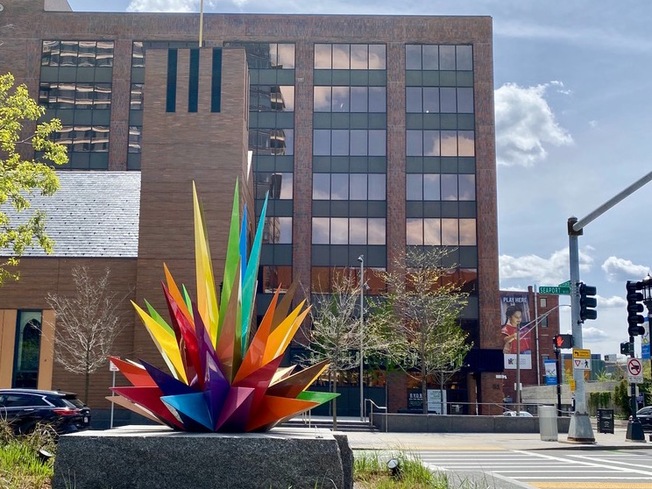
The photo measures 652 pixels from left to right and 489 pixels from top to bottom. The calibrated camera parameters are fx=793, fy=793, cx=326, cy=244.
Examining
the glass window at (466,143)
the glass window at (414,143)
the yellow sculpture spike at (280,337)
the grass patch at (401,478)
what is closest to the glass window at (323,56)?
the glass window at (414,143)

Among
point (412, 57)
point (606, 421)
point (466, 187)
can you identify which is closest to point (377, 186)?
point (466, 187)

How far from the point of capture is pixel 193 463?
27.9ft

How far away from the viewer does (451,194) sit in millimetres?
51625

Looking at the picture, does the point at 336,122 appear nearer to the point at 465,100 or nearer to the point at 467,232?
the point at 465,100

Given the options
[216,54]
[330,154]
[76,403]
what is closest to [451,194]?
[330,154]

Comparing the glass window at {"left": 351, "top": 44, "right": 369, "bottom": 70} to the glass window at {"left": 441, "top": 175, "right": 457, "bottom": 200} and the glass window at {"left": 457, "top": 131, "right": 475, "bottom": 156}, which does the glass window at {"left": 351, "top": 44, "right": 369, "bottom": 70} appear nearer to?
the glass window at {"left": 457, "top": 131, "right": 475, "bottom": 156}

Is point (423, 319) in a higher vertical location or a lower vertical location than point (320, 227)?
lower

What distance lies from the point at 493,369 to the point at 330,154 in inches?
676

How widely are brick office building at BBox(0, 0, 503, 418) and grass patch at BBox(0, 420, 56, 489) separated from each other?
38.9 meters

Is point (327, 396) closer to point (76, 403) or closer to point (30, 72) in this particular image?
point (76, 403)

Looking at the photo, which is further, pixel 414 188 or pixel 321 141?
pixel 321 141

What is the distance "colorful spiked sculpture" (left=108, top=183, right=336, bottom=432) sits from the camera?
9336 mm

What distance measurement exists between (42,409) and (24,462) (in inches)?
457

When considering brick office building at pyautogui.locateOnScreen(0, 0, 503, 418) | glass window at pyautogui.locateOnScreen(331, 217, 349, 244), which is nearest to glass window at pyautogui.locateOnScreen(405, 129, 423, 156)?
brick office building at pyautogui.locateOnScreen(0, 0, 503, 418)
